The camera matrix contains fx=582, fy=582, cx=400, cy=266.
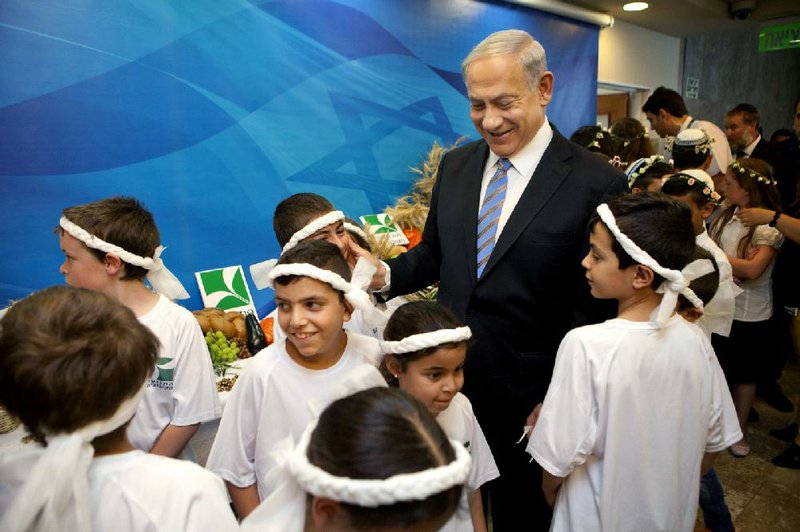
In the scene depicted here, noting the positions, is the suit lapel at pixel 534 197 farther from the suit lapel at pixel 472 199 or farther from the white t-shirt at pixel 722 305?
the white t-shirt at pixel 722 305

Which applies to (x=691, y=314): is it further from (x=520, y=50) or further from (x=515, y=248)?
(x=520, y=50)

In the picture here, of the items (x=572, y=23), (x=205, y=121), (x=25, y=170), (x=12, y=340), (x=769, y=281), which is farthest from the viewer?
(x=572, y=23)

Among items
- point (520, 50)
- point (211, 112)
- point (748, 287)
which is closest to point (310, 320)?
point (520, 50)

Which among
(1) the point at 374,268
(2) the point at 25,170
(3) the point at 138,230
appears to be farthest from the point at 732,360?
(2) the point at 25,170

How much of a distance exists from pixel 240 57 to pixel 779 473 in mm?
3933

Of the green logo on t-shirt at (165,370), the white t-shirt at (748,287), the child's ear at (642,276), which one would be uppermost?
the child's ear at (642,276)

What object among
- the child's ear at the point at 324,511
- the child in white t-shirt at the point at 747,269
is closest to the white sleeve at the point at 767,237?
the child in white t-shirt at the point at 747,269

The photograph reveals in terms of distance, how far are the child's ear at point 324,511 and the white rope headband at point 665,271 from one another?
1.05m

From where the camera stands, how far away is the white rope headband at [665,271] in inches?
61.6

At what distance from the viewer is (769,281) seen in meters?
3.53

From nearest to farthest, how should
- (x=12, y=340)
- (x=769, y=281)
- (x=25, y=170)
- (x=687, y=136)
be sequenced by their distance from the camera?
(x=12, y=340) → (x=25, y=170) → (x=769, y=281) → (x=687, y=136)

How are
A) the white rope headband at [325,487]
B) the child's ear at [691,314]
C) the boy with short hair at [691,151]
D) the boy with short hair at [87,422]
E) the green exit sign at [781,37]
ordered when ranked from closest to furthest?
the white rope headband at [325,487]
the boy with short hair at [87,422]
the child's ear at [691,314]
the boy with short hair at [691,151]
the green exit sign at [781,37]

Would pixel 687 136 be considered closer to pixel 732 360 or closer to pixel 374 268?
pixel 732 360

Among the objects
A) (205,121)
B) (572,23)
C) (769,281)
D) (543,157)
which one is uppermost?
(572,23)
